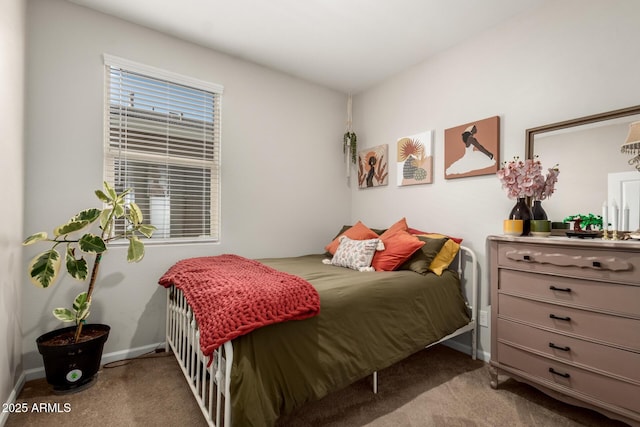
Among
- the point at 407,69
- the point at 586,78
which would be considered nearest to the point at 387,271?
the point at 586,78

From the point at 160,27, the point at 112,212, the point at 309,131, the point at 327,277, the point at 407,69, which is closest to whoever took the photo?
the point at 112,212

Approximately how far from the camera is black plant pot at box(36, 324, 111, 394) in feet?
5.58

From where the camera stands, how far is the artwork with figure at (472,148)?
225 cm

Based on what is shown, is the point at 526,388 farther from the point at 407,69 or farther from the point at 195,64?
the point at 195,64

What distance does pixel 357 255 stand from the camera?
2314mm

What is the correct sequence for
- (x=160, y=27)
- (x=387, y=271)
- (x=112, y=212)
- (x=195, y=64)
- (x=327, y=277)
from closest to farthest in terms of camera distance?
(x=112, y=212) < (x=327, y=277) < (x=387, y=271) < (x=160, y=27) < (x=195, y=64)

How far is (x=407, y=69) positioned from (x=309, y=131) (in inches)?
45.0

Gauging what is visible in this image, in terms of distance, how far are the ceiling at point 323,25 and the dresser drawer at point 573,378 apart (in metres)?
2.28

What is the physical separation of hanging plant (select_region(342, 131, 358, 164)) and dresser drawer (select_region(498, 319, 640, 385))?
219 cm

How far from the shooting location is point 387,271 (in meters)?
2.17

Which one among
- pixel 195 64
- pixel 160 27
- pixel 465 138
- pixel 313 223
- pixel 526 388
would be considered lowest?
pixel 526 388

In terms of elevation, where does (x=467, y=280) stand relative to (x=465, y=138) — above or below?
below

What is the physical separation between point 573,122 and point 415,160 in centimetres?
116

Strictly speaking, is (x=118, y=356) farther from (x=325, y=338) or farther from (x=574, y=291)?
(x=574, y=291)
